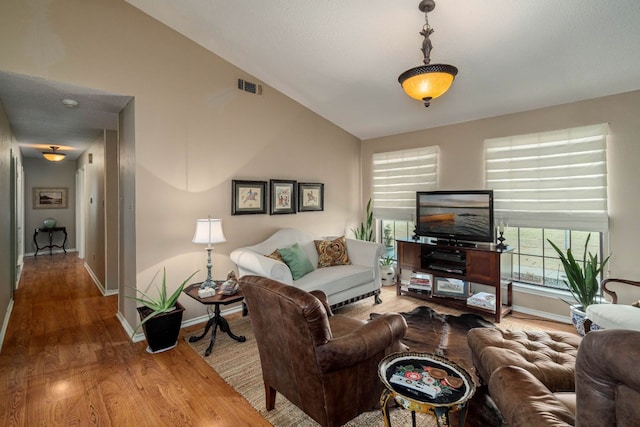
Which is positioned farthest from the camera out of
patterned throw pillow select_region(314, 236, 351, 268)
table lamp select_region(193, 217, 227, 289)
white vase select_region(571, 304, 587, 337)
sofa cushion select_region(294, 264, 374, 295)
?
patterned throw pillow select_region(314, 236, 351, 268)

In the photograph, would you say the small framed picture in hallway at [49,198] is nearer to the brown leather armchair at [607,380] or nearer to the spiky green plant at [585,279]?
the brown leather armchair at [607,380]

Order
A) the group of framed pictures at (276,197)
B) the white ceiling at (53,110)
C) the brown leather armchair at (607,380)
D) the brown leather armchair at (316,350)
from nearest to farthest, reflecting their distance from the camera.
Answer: the brown leather armchair at (607,380)
the brown leather armchair at (316,350)
the white ceiling at (53,110)
the group of framed pictures at (276,197)

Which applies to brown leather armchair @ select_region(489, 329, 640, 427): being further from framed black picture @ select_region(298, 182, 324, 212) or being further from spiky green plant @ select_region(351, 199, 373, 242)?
spiky green plant @ select_region(351, 199, 373, 242)

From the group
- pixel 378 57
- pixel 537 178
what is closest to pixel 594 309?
pixel 537 178

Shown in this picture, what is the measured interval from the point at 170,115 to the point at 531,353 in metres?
3.81


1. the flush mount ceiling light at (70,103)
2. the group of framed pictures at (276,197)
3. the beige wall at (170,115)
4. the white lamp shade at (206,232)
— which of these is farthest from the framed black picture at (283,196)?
the flush mount ceiling light at (70,103)

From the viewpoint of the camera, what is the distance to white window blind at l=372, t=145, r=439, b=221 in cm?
467

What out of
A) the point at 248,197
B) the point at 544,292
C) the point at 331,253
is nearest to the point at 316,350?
the point at 331,253

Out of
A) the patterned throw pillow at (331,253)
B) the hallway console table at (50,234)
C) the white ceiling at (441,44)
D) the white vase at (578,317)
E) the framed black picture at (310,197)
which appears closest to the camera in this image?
the white ceiling at (441,44)

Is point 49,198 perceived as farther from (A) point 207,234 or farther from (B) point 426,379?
(B) point 426,379

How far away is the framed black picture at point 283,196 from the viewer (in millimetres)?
4258

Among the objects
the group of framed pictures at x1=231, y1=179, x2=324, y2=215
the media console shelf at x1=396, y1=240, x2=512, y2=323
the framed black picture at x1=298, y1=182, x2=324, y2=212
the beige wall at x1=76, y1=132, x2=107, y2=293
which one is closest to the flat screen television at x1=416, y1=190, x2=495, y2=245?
the media console shelf at x1=396, y1=240, x2=512, y2=323

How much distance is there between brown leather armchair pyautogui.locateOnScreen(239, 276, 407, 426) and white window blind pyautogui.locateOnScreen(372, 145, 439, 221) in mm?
3239

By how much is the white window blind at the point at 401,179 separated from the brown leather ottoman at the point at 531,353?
2816mm
